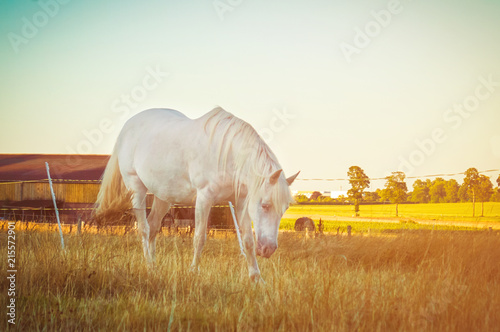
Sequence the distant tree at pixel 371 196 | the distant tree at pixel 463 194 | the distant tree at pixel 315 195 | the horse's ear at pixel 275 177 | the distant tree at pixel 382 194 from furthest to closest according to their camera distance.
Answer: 1. the distant tree at pixel 315 195
2. the distant tree at pixel 371 196
3. the distant tree at pixel 382 194
4. the distant tree at pixel 463 194
5. the horse's ear at pixel 275 177

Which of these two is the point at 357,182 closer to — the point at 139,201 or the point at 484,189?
the point at 484,189

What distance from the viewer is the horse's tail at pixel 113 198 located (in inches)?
307

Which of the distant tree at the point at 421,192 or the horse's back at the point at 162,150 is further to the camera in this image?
the distant tree at the point at 421,192

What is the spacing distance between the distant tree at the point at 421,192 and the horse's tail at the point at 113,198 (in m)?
78.4

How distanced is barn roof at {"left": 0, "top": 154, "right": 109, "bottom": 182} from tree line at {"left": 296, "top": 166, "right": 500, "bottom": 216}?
40.2 meters

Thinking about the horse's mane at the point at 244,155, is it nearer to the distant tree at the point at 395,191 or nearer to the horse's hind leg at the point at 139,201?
the horse's hind leg at the point at 139,201

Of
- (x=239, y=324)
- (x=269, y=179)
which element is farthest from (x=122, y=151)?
(x=239, y=324)

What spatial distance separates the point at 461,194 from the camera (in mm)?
73812

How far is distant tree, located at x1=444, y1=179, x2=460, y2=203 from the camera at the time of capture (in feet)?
245

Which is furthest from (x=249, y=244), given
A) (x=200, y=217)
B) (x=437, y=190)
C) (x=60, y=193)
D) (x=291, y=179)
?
(x=437, y=190)

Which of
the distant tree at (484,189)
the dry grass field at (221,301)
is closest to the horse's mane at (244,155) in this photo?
the dry grass field at (221,301)

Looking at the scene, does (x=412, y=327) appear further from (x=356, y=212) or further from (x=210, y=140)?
(x=356, y=212)

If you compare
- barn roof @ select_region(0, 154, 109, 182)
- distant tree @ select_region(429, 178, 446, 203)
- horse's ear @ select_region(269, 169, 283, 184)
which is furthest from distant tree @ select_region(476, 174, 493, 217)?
horse's ear @ select_region(269, 169, 283, 184)

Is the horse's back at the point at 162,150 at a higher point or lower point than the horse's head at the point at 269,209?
higher
